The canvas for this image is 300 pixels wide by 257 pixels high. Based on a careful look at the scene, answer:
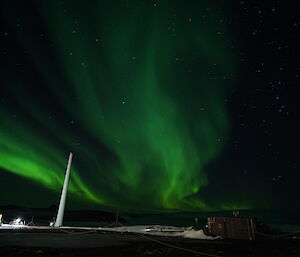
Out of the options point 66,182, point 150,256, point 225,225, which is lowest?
point 150,256

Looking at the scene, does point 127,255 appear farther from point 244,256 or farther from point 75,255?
point 244,256

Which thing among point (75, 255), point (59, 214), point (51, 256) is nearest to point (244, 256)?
point (75, 255)

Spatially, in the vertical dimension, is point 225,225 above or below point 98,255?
above

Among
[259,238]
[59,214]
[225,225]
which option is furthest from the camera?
[59,214]

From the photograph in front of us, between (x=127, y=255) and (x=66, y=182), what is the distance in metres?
22.6

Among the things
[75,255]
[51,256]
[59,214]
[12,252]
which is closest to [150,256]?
[75,255]

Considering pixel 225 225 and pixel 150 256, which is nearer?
pixel 150 256

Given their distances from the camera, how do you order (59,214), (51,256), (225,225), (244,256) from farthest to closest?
1. (59,214)
2. (225,225)
3. (244,256)
4. (51,256)

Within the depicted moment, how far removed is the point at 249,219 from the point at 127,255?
1401cm

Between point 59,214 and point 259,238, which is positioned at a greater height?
point 59,214

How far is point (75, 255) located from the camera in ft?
32.0

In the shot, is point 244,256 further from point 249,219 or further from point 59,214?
point 59,214

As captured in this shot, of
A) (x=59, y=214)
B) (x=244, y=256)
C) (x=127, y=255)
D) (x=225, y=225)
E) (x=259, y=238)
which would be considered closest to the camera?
(x=127, y=255)

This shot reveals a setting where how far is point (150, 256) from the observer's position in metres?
10.3
